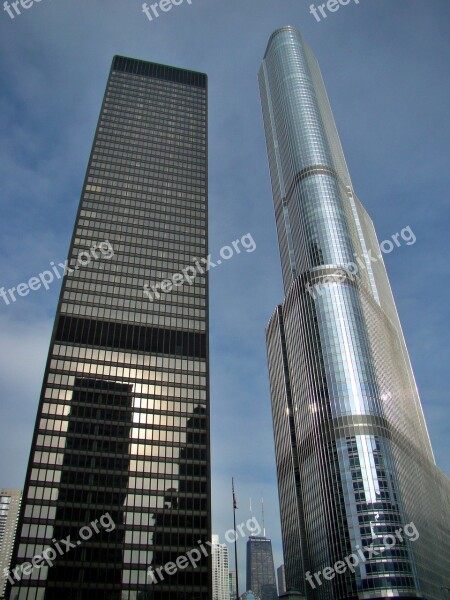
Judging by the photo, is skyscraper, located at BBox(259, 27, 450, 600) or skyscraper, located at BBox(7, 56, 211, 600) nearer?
skyscraper, located at BBox(7, 56, 211, 600)

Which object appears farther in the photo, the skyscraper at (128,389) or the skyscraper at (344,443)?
the skyscraper at (344,443)

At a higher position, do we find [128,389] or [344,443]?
[344,443]

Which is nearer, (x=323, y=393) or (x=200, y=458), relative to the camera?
(x=200, y=458)

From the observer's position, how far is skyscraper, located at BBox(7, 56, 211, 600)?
9650cm

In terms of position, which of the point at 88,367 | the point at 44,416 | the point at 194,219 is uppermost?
the point at 194,219

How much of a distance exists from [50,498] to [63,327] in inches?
1443

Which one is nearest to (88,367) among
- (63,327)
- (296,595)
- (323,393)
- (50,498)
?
(63,327)

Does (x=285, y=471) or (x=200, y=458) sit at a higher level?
(x=285, y=471)

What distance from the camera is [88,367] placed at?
382ft

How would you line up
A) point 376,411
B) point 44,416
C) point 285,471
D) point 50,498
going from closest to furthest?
point 50,498
point 44,416
point 376,411
point 285,471

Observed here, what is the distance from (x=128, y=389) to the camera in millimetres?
115438

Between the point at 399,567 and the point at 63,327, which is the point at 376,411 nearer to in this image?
the point at 399,567

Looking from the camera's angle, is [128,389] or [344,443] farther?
[344,443]

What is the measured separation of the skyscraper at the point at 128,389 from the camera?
96500 mm
